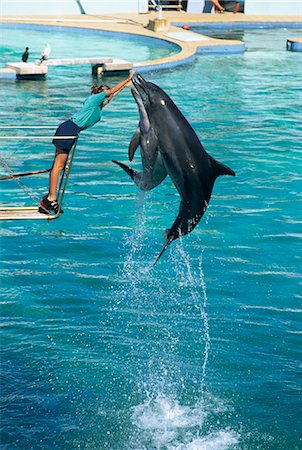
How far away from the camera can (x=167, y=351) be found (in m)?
9.56

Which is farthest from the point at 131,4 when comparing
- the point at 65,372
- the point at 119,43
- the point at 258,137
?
the point at 65,372

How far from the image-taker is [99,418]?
27.2 feet

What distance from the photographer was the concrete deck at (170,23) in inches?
1044

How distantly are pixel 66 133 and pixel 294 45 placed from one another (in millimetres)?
21326

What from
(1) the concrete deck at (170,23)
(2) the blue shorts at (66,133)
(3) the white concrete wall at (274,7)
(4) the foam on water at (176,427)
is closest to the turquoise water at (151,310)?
(4) the foam on water at (176,427)

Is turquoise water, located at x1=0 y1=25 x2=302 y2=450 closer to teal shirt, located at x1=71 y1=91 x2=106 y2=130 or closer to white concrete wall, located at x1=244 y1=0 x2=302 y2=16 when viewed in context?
teal shirt, located at x1=71 y1=91 x2=106 y2=130

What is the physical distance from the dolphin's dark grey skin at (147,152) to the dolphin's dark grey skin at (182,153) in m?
0.07

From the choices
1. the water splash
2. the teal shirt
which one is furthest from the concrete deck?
the teal shirt

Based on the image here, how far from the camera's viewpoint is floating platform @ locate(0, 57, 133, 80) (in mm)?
22578

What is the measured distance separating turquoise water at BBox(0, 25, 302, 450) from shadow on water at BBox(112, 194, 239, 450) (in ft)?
0.06

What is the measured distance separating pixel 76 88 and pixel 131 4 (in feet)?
48.1

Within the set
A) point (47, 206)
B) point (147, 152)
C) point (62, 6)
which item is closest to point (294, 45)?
point (62, 6)

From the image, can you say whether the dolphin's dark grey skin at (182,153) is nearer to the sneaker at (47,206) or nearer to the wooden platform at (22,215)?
the wooden platform at (22,215)

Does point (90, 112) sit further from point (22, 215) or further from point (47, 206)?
point (22, 215)
